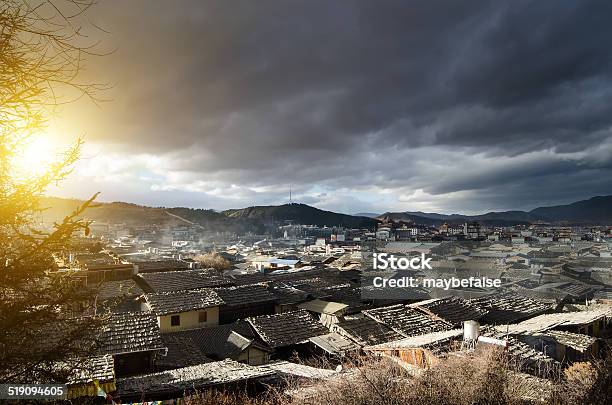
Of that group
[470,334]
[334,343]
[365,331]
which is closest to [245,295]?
[334,343]

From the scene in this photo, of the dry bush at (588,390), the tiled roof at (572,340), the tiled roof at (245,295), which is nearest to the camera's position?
the dry bush at (588,390)

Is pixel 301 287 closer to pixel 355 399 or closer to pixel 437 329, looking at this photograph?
pixel 437 329

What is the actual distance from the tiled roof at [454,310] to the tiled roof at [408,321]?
121 centimetres

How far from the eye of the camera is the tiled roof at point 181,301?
2350 centimetres

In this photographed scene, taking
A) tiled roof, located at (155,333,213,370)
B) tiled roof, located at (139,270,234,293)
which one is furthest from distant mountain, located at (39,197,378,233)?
tiled roof, located at (155,333,213,370)

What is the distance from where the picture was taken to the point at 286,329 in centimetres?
2189

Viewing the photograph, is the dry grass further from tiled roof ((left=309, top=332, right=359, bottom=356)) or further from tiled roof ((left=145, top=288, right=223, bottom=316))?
tiled roof ((left=145, top=288, right=223, bottom=316))

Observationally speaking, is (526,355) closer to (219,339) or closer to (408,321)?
(408,321)

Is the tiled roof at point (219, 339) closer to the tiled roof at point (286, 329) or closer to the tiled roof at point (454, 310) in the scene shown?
the tiled roof at point (286, 329)

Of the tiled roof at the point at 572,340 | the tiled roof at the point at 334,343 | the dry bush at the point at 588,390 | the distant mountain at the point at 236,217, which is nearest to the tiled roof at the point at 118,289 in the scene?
the tiled roof at the point at 334,343

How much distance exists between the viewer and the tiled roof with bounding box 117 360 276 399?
37.3 feet

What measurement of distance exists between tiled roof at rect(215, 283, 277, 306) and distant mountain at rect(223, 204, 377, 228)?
149798 mm

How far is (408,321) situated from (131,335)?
15.2m

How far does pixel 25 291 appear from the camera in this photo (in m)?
4.28
